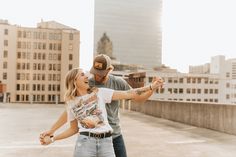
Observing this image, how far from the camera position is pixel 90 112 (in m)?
3.61

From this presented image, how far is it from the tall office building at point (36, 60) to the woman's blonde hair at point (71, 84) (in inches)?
3923

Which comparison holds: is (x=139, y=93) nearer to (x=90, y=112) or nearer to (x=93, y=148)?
(x=90, y=112)

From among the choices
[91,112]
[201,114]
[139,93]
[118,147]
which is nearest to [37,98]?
[201,114]

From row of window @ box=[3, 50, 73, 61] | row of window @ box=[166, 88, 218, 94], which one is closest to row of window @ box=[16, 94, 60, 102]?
row of window @ box=[3, 50, 73, 61]

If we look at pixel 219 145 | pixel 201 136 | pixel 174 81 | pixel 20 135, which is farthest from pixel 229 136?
pixel 174 81

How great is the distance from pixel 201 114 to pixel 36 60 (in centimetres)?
9453

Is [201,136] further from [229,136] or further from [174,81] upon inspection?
[174,81]

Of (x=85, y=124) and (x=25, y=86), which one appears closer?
(x=85, y=124)

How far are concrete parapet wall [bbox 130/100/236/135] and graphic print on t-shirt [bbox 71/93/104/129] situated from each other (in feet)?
32.5

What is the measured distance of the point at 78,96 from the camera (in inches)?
144

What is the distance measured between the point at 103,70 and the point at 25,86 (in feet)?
335

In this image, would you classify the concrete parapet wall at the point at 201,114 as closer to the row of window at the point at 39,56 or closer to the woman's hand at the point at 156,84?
the woman's hand at the point at 156,84

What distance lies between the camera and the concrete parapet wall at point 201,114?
13.0m

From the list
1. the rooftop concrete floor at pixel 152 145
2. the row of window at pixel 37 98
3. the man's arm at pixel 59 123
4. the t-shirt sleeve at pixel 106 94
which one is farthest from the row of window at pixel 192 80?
the t-shirt sleeve at pixel 106 94
